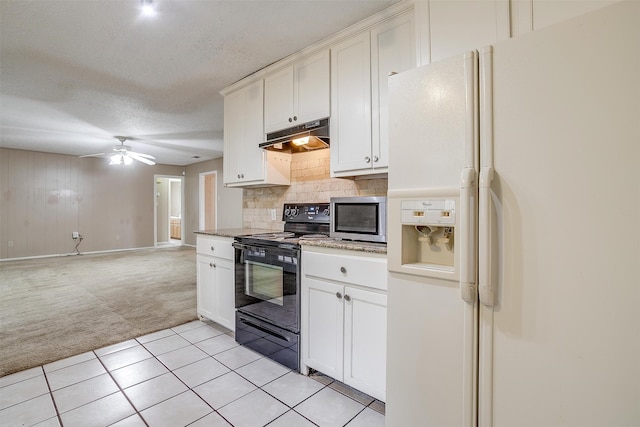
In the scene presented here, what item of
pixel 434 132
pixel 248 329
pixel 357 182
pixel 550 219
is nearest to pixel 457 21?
pixel 434 132

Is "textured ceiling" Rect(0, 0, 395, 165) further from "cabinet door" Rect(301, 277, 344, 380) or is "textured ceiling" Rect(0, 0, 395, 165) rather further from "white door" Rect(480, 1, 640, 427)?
"cabinet door" Rect(301, 277, 344, 380)

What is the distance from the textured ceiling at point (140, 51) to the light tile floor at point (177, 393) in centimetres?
242

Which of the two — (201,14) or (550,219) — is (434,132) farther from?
(201,14)

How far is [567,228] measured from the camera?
94 cm

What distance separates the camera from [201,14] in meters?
1.94

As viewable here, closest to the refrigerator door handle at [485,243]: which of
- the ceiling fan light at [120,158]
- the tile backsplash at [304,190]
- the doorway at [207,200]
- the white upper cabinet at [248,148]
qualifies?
the tile backsplash at [304,190]

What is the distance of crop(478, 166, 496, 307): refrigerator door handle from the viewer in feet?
3.37

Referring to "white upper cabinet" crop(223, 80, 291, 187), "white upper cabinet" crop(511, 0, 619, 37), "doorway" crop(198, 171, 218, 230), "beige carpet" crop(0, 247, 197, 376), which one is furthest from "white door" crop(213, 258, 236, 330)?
"doorway" crop(198, 171, 218, 230)

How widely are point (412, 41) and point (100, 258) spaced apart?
7.59 meters

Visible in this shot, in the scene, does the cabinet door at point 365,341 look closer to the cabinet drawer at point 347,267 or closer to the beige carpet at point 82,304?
the cabinet drawer at point 347,267

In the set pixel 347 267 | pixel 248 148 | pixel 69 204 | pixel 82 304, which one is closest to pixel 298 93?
pixel 248 148

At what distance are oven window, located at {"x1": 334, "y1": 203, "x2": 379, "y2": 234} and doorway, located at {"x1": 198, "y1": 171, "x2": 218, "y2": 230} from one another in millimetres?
6858

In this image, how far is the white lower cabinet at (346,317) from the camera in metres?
1.64

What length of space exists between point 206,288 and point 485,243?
2635mm
